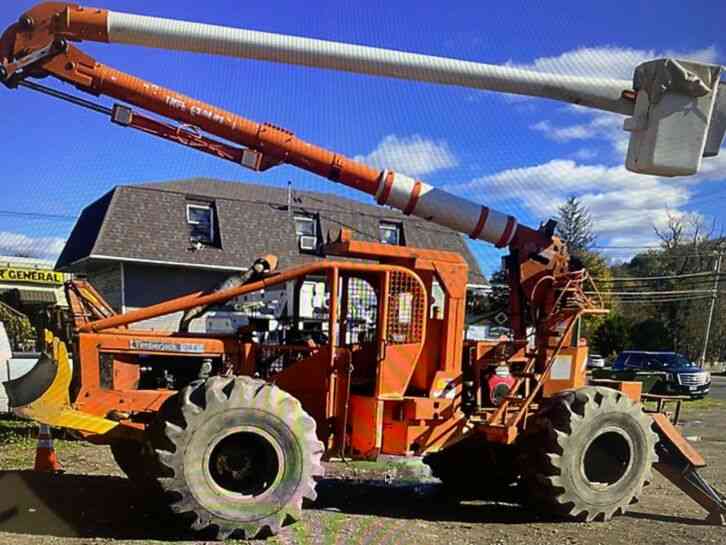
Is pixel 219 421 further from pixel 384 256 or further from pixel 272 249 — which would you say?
pixel 272 249

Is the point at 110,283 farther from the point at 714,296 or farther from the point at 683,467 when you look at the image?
the point at 714,296

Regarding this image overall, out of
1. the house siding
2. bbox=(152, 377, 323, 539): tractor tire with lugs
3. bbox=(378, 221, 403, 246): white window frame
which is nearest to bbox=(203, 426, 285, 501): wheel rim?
bbox=(152, 377, 323, 539): tractor tire with lugs

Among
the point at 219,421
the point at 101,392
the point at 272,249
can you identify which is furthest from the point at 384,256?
the point at 272,249

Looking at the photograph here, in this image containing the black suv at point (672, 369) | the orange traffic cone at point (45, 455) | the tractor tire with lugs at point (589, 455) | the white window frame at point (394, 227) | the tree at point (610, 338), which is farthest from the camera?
the tree at point (610, 338)

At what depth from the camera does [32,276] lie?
2597 cm

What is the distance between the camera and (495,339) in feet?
29.7

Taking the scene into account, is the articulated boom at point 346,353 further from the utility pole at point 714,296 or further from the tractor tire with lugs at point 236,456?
the utility pole at point 714,296

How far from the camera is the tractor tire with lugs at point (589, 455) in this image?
7562 millimetres

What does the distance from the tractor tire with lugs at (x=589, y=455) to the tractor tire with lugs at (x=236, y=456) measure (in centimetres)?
244

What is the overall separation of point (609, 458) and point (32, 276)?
22.9m

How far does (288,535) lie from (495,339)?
142 inches

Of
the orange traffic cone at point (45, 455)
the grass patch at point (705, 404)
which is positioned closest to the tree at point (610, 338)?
the grass patch at point (705, 404)

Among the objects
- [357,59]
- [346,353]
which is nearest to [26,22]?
[357,59]

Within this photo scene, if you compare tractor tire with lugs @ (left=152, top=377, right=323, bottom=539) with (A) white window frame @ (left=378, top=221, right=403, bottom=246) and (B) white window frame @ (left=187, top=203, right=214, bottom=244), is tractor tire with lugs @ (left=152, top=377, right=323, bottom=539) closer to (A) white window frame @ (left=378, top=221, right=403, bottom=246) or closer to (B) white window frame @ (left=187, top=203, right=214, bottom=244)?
(B) white window frame @ (left=187, top=203, right=214, bottom=244)
